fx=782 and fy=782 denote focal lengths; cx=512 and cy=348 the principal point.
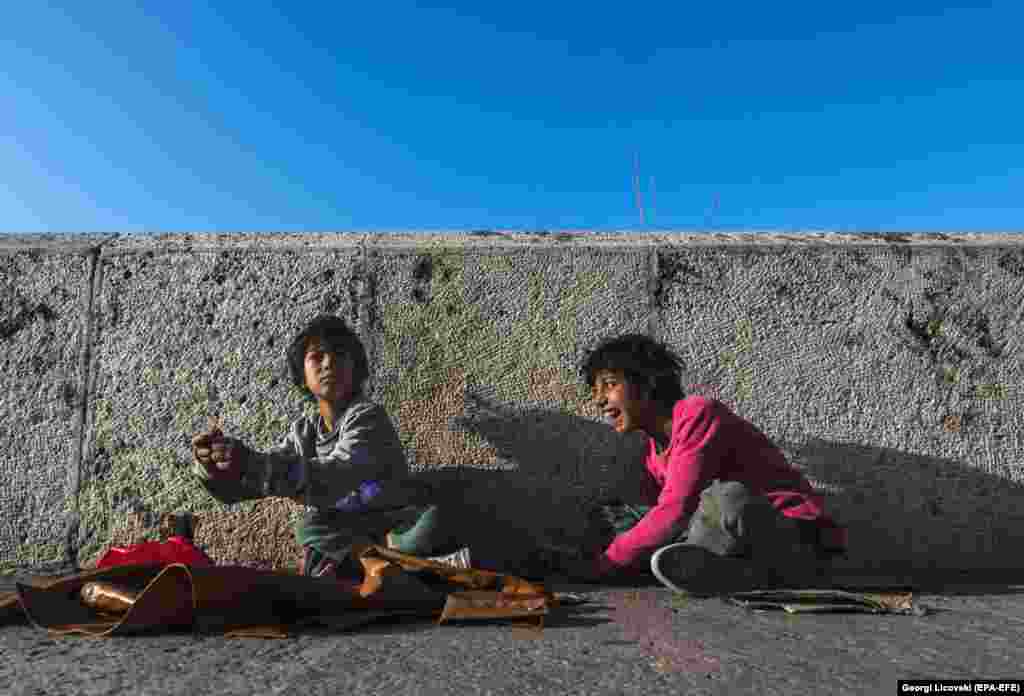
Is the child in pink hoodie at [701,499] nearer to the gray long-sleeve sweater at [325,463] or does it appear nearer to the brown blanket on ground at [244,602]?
the brown blanket on ground at [244,602]

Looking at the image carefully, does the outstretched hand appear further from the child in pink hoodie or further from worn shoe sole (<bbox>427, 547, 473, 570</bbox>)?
the child in pink hoodie

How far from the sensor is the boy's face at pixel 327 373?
9.77ft

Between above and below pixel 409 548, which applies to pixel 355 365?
above

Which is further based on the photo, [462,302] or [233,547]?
[462,302]

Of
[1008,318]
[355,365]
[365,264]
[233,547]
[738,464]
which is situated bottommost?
[233,547]

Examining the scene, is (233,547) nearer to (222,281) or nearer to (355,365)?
(355,365)

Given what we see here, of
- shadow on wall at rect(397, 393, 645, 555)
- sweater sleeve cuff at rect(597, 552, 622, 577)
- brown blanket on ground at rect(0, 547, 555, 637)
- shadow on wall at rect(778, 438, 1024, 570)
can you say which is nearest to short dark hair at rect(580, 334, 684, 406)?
shadow on wall at rect(397, 393, 645, 555)

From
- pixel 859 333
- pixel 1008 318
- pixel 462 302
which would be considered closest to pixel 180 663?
pixel 462 302

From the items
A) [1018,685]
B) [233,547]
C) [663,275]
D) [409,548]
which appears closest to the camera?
[1018,685]

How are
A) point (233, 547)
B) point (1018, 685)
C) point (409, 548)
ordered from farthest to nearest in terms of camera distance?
point (233, 547)
point (409, 548)
point (1018, 685)

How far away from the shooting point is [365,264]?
322cm

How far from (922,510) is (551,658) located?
2.04 meters

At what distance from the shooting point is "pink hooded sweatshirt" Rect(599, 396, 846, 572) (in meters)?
2.53

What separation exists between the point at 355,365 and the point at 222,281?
2.22ft
